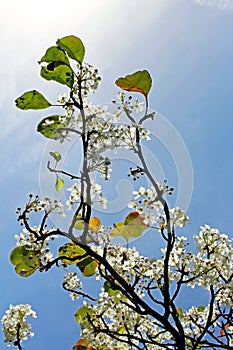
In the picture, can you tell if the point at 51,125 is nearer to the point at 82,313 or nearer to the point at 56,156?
the point at 56,156

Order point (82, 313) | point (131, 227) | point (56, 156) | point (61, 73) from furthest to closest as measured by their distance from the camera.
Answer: point (82, 313)
point (131, 227)
point (56, 156)
point (61, 73)

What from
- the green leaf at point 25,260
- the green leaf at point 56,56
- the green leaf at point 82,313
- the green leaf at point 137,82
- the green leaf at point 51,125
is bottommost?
the green leaf at point 82,313

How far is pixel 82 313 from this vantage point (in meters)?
2.88

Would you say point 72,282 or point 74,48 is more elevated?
point 74,48

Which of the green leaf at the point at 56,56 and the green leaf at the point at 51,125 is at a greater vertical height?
the green leaf at the point at 56,56

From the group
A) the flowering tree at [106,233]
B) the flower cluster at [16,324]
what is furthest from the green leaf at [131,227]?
the flower cluster at [16,324]

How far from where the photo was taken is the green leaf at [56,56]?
93.1 inches

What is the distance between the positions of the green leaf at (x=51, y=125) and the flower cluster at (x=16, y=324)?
1480 mm

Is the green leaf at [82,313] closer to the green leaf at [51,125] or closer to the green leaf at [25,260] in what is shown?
the green leaf at [25,260]

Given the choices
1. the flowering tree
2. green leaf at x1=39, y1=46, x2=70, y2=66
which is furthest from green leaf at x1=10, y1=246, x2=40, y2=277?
green leaf at x1=39, y1=46, x2=70, y2=66

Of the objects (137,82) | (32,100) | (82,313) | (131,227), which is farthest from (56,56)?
(82,313)

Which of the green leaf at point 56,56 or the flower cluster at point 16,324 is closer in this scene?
the green leaf at point 56,56

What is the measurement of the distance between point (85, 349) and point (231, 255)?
1.25 meters

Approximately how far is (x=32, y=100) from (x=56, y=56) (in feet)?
1.04
